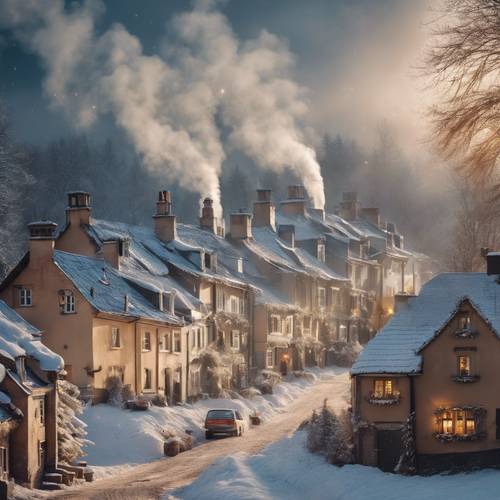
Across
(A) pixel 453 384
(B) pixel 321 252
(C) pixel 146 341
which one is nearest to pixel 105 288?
(C) pixel 146 341

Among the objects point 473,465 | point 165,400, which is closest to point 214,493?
point 473,465

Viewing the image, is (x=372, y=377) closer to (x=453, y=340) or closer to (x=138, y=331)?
(x=453, y=340)

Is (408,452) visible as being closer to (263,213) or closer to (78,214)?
(78,214)

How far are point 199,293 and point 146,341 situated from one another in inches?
415

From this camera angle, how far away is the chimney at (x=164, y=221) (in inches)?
3041

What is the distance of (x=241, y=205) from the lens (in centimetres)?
15725

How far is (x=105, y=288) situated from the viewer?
5969cm

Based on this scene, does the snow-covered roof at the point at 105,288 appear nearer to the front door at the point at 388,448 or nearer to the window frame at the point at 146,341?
the window frame at the point at 146,341

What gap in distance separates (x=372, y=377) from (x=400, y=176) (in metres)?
111

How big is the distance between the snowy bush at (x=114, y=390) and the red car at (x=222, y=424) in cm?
489

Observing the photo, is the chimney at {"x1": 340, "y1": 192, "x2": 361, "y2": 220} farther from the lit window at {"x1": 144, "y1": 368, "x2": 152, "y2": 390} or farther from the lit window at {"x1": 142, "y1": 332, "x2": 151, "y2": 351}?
the lit window at {"x1": 144, "y1": 368, "x2": 152, "y2": 390}

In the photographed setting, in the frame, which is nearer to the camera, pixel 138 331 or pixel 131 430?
pixel 131 430

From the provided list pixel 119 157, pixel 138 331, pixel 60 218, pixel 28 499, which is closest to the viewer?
pixel 28 499

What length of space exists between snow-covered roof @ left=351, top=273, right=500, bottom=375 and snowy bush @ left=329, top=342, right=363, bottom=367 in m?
45.1
